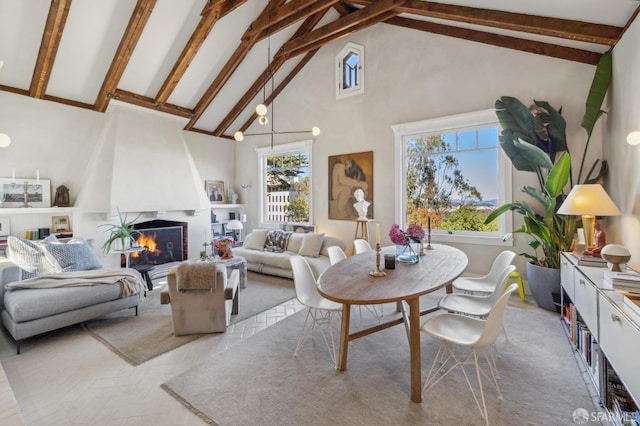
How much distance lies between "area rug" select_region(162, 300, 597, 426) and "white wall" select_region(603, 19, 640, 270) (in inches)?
50.8

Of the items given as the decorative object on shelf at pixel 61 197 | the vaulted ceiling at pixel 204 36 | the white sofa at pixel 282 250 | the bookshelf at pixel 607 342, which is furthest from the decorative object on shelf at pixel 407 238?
the decorative object on shelf at pixel 61 197

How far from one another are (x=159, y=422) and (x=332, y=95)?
614 centimetres

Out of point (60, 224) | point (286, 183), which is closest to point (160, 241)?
point (60, 224)

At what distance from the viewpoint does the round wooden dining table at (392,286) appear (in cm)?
200

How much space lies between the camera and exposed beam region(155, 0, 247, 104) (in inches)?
182

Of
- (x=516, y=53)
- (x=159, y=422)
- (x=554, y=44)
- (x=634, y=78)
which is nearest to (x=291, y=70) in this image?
(x=516, y=53)

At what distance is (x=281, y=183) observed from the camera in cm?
752

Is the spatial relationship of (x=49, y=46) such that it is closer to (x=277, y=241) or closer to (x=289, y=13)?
(x=289, y=13)

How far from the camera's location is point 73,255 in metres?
4.05

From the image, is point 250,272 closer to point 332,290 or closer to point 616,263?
point 332,290

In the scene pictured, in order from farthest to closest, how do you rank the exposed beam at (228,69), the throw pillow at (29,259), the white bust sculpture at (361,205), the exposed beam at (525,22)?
the white bust sculpture at (361,205) < the exposed beam at (228,69) < the throw pillow at (29,259) < the exposed beam at (525,22)

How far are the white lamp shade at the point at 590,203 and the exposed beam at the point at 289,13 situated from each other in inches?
164

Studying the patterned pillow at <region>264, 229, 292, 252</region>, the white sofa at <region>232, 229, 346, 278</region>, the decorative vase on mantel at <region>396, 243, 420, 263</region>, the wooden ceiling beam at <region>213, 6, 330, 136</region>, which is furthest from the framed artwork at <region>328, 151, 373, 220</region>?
the decorative vase on mantel at <region>396, 243, 420, 263</region>

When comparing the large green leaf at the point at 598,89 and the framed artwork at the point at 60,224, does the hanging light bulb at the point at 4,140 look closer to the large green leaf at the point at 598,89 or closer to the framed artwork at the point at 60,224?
the framed artwork at the point at 60,224
